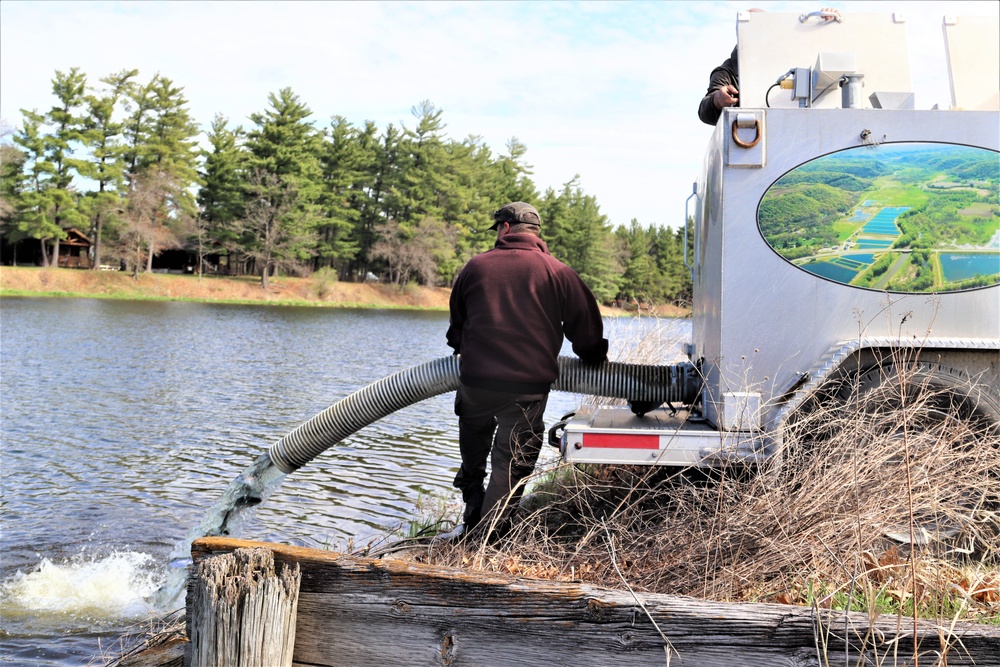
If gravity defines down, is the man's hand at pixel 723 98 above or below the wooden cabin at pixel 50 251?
below

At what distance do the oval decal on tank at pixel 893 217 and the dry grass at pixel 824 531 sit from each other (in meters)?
0.63

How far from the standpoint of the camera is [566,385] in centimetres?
631

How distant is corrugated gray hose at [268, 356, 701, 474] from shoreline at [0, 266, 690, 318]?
47305 mm

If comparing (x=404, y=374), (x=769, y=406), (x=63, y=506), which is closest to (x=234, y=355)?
(x=63, y=506)

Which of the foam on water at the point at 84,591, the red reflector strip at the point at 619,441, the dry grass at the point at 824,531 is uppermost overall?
the red reflector strip at the point at 619,441

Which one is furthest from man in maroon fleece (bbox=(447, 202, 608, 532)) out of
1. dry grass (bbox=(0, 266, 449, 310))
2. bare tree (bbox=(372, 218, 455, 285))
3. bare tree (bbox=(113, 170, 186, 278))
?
bare tree (bbox=(372, 218, 455, 285))

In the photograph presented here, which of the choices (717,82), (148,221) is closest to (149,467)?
(717,82)

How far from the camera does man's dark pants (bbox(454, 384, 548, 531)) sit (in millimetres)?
5676

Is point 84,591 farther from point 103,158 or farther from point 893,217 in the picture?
point 103,158

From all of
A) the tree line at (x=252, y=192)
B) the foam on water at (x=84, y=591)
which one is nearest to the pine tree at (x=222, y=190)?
the tree line at (x=252, y=192)

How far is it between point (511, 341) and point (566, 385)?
Result: 2.75 ft

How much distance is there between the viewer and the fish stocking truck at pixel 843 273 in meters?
5.38

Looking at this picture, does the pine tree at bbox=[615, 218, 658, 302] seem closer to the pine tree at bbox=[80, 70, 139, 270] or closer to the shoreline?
the shoreline

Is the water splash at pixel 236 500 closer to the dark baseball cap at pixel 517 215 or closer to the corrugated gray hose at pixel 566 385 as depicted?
the corrugated gray hose at pixel 566 385
